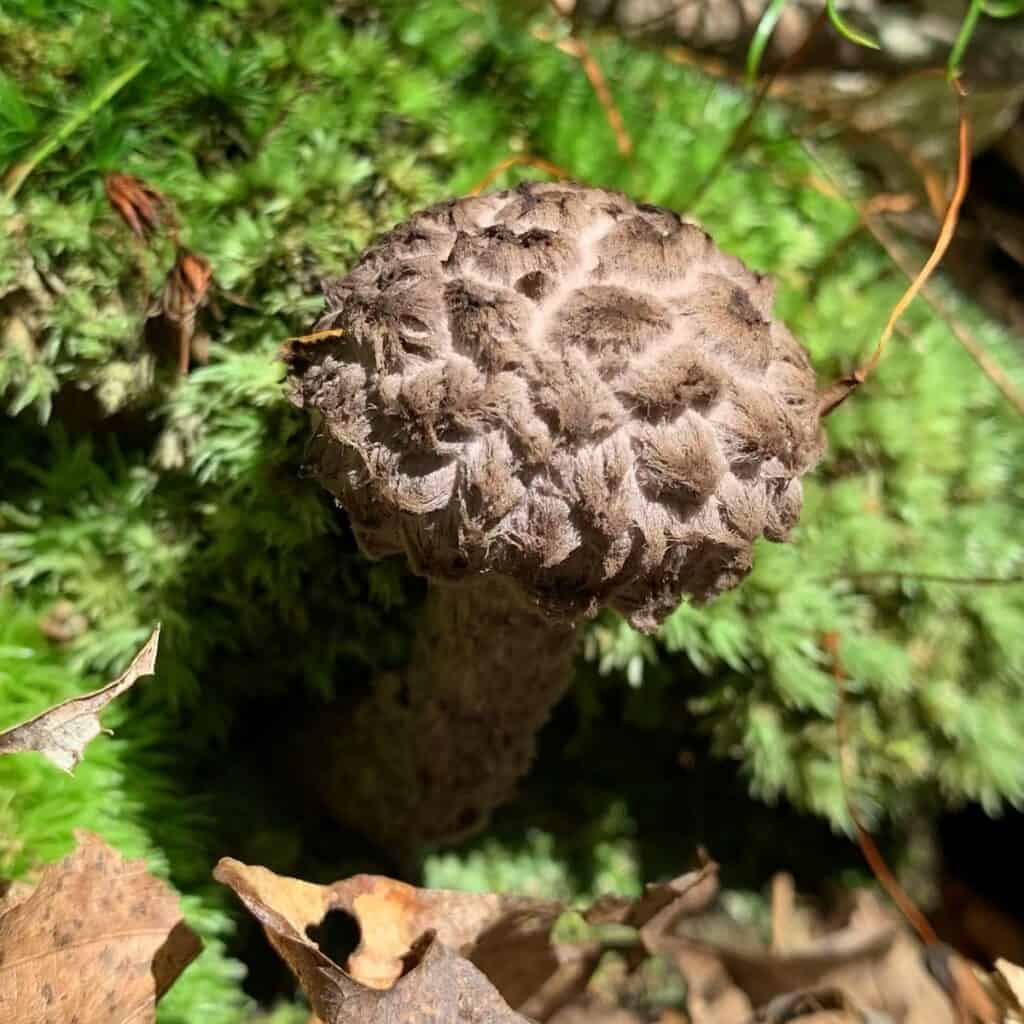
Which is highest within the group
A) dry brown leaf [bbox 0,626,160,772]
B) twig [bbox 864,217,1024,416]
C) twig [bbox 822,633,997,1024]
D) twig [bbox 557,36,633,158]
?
twig [bbox 557,36,633,158]

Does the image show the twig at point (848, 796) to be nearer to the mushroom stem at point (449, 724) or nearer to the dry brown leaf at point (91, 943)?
the mushroom stem at point (449, 724)

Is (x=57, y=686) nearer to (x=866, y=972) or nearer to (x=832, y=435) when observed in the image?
(x=832, y=435)

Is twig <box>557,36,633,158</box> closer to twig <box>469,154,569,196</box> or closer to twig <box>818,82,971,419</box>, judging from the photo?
twig <box>469,154,569,196</box>

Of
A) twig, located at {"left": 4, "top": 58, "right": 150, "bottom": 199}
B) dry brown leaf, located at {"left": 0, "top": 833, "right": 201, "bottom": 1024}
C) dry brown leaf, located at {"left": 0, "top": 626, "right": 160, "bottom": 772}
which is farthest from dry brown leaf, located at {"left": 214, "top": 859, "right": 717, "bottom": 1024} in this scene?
twig, located at {"left": 4, "top": 58, "right": 150, "bottom": 199}

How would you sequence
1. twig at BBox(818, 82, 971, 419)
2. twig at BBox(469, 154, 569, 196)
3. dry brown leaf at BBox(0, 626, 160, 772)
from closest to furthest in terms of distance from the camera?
1. dry brown leaf at BBox(0, 626, 160, 772)
2. twig at BBox(818, 82, 971, 419)
3. twig at BBox(469, 154, 569, 196)

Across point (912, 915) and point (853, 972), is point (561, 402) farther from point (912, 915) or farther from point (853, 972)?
point (912, 915)

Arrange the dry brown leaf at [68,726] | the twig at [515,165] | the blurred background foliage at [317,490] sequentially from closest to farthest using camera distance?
the dry brown leaf at [68,726]
the blurred background foliage at [317,490]
the twig at [515,165]

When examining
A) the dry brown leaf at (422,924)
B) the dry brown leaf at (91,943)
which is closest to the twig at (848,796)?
the dry brown leaf at (422,924)
